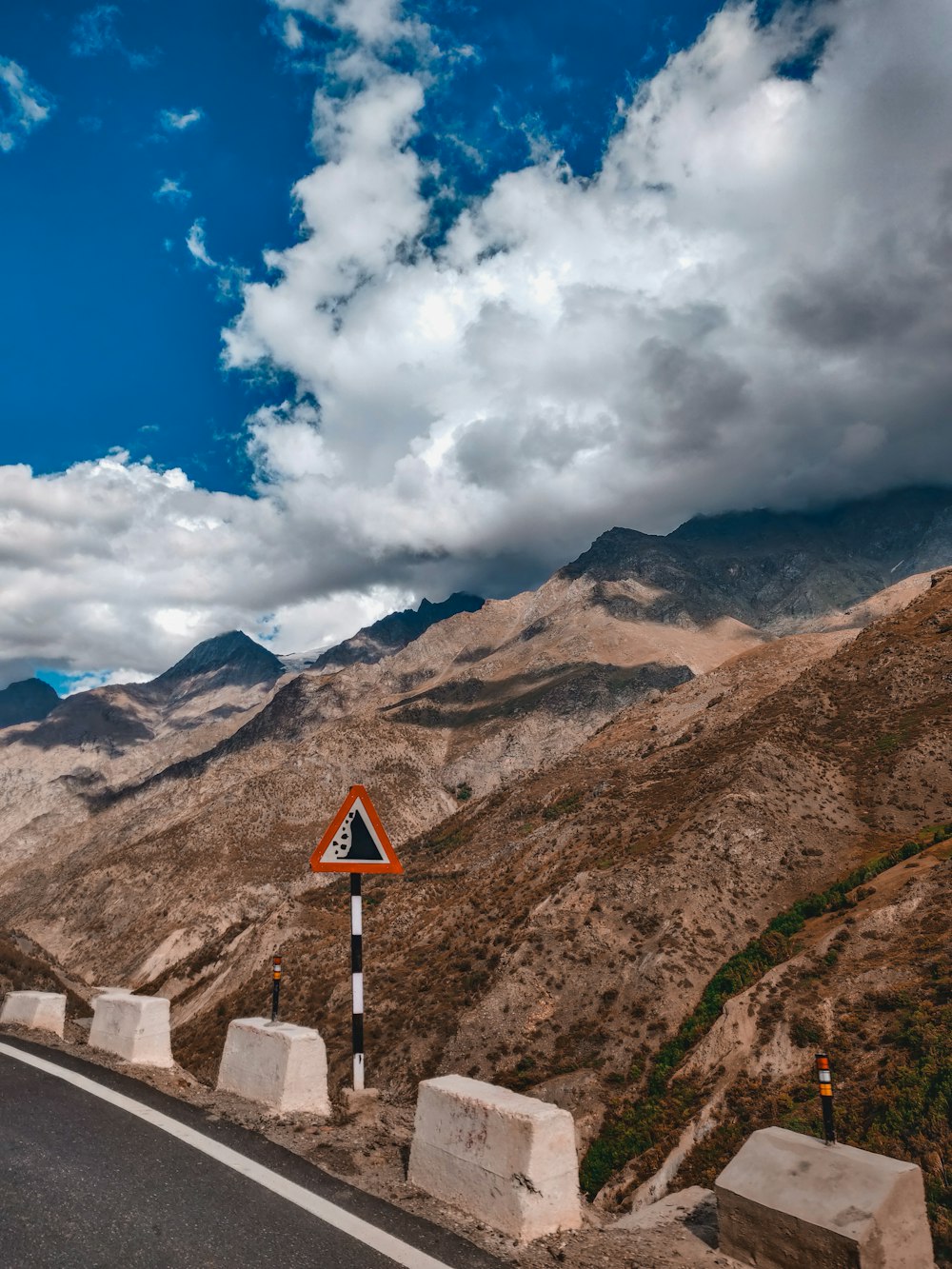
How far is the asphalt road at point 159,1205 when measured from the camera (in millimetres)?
5426

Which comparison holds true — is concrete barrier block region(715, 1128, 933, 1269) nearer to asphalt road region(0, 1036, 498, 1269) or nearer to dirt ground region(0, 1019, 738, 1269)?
dirt ground region(0, 1019, 738, 1269)

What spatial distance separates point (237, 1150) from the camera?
7441 millimetres

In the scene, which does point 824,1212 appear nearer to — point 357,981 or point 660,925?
point 357,981

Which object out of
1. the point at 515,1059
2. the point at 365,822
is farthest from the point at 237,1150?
the point at 515,1059

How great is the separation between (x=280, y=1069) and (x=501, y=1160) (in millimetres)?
3668

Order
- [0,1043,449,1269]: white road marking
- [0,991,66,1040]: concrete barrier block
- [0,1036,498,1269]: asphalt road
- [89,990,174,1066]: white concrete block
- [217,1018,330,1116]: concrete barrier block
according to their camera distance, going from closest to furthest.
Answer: [0,1036,498,1269]: asphalt road, [0,1043,449,1269]: white road marking, [217,1018,330,1116]: concrete barrier block, [89,990,174,1066]: white concrete block, [0,991,66,1040]: concrete barrier block

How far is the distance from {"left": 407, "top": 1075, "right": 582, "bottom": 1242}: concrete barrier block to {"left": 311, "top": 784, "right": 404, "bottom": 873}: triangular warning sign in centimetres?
389

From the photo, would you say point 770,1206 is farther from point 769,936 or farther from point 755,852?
point 755,852

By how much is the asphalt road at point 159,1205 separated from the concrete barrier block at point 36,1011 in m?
5.83

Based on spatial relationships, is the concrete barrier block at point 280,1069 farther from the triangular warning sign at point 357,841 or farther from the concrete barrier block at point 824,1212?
the concrete barrier block at point 824,1212

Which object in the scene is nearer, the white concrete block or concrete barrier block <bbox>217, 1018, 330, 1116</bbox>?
concrete barrier block <bbox>217, 1018, 330, 1116</bbox>

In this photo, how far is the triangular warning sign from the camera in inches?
415

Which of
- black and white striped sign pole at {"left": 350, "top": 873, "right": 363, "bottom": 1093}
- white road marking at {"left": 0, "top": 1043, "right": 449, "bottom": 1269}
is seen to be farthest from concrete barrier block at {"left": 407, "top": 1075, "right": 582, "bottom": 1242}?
black and white striped sign pole at {"left": 350, "top": 873, "right": 363, "bottom": 1093}

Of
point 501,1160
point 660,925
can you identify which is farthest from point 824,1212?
point 660,925
